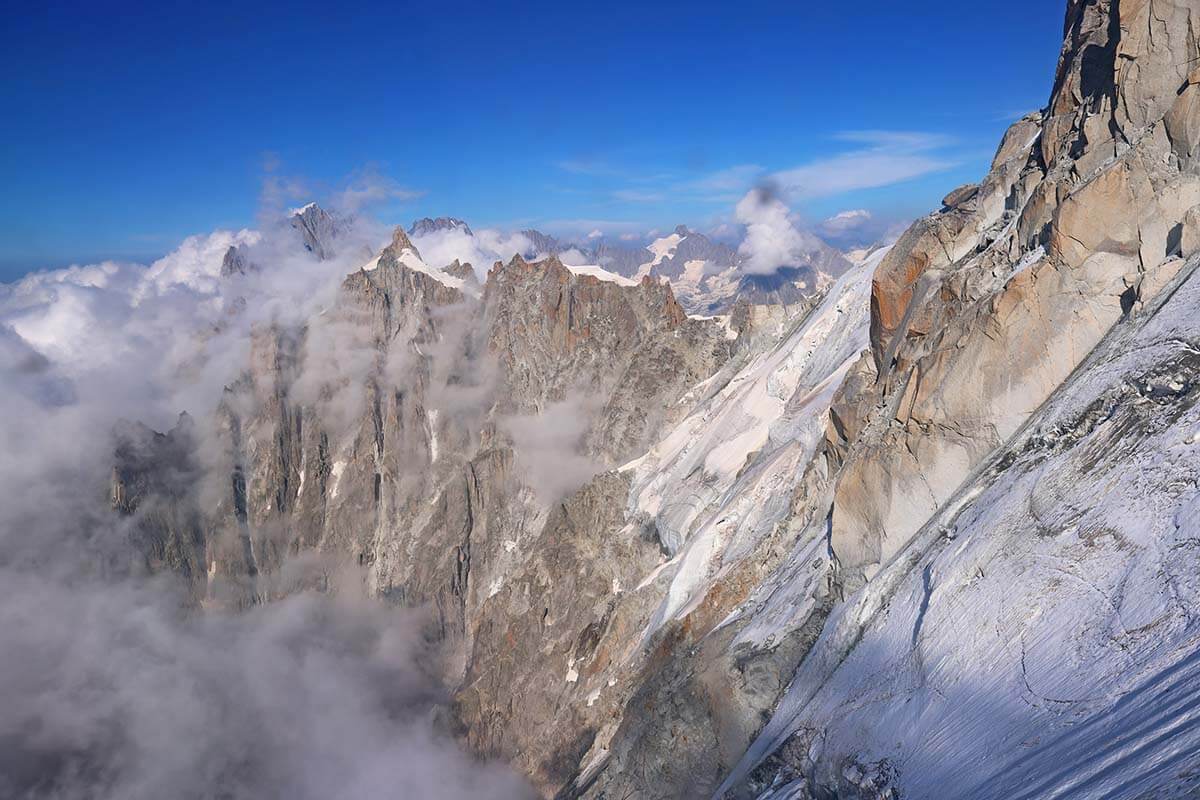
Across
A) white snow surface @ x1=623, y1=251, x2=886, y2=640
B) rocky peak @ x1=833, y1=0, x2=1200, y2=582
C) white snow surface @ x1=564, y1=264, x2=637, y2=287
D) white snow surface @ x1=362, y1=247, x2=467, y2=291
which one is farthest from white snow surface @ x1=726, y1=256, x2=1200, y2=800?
white snow surface @ x1=362, y1=247, x2=467, y2=291

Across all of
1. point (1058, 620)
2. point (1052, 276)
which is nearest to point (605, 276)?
point (1052, 276)

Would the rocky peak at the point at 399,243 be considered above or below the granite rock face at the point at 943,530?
above

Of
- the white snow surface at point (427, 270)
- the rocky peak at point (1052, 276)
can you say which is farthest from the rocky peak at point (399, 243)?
the rocky peak at point (1052, 276)

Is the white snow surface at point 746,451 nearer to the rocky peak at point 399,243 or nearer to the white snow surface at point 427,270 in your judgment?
the white snow surface at point 427,270

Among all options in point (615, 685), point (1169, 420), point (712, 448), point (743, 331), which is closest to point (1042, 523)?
point (1169, 420)

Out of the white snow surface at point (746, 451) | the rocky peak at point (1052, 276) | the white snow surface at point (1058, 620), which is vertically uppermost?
the rocky peak at point (1052, 276)

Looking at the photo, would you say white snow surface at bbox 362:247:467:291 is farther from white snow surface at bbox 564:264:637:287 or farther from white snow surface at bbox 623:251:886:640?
white snow surface at bbox 623:251:886:640

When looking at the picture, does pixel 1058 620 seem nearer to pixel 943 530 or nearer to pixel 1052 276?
pixel 943 530

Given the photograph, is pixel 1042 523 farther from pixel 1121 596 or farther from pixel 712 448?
pixel 712 448
